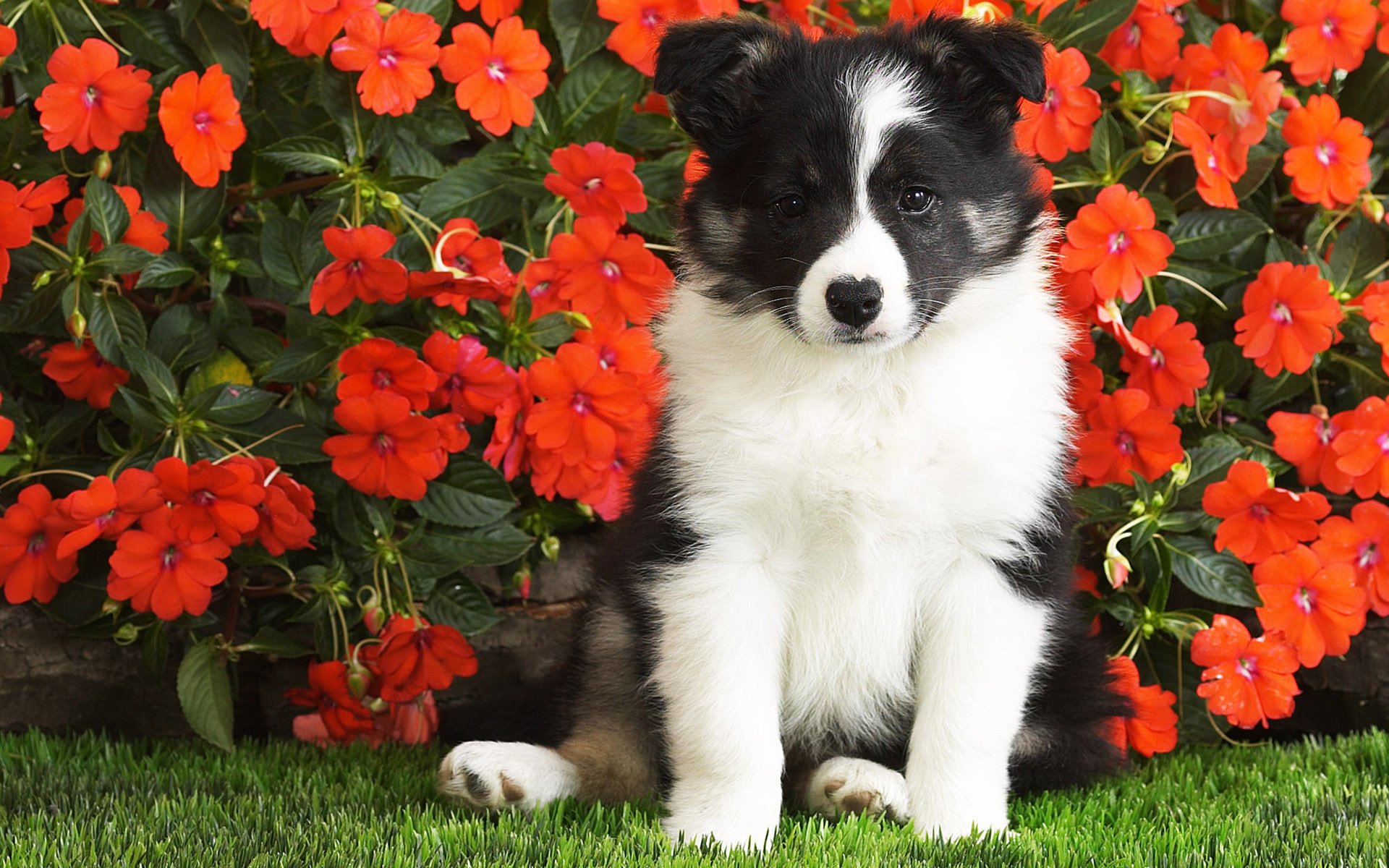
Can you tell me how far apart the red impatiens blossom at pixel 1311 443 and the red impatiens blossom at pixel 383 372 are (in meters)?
Answer: 2.09

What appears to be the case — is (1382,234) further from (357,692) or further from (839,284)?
(357,692)

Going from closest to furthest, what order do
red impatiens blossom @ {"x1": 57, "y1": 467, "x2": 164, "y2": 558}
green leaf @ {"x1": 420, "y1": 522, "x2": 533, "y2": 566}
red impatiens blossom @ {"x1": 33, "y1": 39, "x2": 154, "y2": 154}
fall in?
red impatiens blossom @ {"x1": 57, "y1": 467, "x2": 164, "y2": 558} → red impatiens blossom @ {"x1": 33, "y1": 39, "x2": 154, "y2": 154} → green leaf @ {"x1": 420, "y1": 522, "x2": 533, "y2": 566}

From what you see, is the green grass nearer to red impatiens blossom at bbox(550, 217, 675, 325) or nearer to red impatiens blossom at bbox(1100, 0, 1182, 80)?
red impatiens blossom at bbox(550, 217, 675, 325)

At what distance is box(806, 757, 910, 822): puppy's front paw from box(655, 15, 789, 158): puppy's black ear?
4.30 ft

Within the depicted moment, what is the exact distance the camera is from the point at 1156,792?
3.04m

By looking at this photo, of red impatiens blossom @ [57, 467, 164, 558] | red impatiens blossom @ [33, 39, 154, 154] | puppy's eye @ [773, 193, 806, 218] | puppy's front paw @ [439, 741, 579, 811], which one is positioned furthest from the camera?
red impatiens blossom @ [33, 39, 154, 154]

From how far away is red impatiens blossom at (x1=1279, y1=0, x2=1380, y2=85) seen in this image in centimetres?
348

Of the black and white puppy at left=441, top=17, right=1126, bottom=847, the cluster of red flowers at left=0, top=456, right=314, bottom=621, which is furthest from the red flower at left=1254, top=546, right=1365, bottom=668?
the cluster of red flowers at left=0, top=456, right=314, bottom=621

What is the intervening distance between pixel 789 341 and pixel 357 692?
136 cm

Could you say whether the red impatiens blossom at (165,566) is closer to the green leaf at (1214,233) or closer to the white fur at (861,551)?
the white fur at (861,551)

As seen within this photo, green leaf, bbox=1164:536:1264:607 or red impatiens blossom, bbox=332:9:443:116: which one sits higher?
red impatiens blossom, bbox=332:9:443:116

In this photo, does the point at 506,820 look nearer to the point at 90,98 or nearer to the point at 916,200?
the point at 916,200

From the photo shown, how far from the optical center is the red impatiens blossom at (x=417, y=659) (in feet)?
10.5

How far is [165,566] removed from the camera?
3062mm
